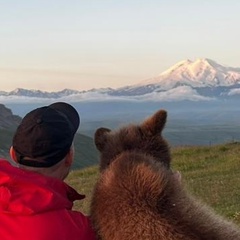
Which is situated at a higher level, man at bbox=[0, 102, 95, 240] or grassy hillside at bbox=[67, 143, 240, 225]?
man at bbox=[0, 102, 95, 240]

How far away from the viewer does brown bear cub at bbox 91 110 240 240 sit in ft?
10.2

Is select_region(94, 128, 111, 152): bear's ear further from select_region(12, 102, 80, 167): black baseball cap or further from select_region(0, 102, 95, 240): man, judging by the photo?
select_region(12, 102, 80, 167): black baseball cap

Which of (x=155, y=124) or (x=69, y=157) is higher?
(x=155, y=124)

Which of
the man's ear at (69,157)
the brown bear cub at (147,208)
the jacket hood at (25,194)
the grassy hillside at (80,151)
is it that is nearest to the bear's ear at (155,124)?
the man's ear at (69,157)

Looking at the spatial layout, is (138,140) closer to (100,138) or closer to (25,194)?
(100,138)

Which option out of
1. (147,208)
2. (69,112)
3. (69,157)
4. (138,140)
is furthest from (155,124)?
(147,208)

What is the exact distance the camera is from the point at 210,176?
1925cm

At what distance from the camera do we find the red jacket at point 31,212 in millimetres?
3375

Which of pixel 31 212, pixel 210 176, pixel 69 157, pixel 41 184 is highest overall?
pixel 69 157

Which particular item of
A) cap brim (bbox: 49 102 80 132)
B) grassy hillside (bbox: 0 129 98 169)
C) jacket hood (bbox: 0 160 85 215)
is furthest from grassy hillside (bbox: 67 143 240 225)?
grassy hillside (bbox: 0 129 98 169)

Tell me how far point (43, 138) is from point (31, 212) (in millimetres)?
503

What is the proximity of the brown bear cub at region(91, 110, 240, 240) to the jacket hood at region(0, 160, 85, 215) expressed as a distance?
27cm

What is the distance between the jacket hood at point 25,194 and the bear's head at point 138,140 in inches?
32.8

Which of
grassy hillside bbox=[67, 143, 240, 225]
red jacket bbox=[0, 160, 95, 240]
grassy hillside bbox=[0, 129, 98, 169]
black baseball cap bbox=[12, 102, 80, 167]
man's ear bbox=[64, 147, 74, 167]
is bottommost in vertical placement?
grassy hillside bbox=[0, 129, 98, 169]
